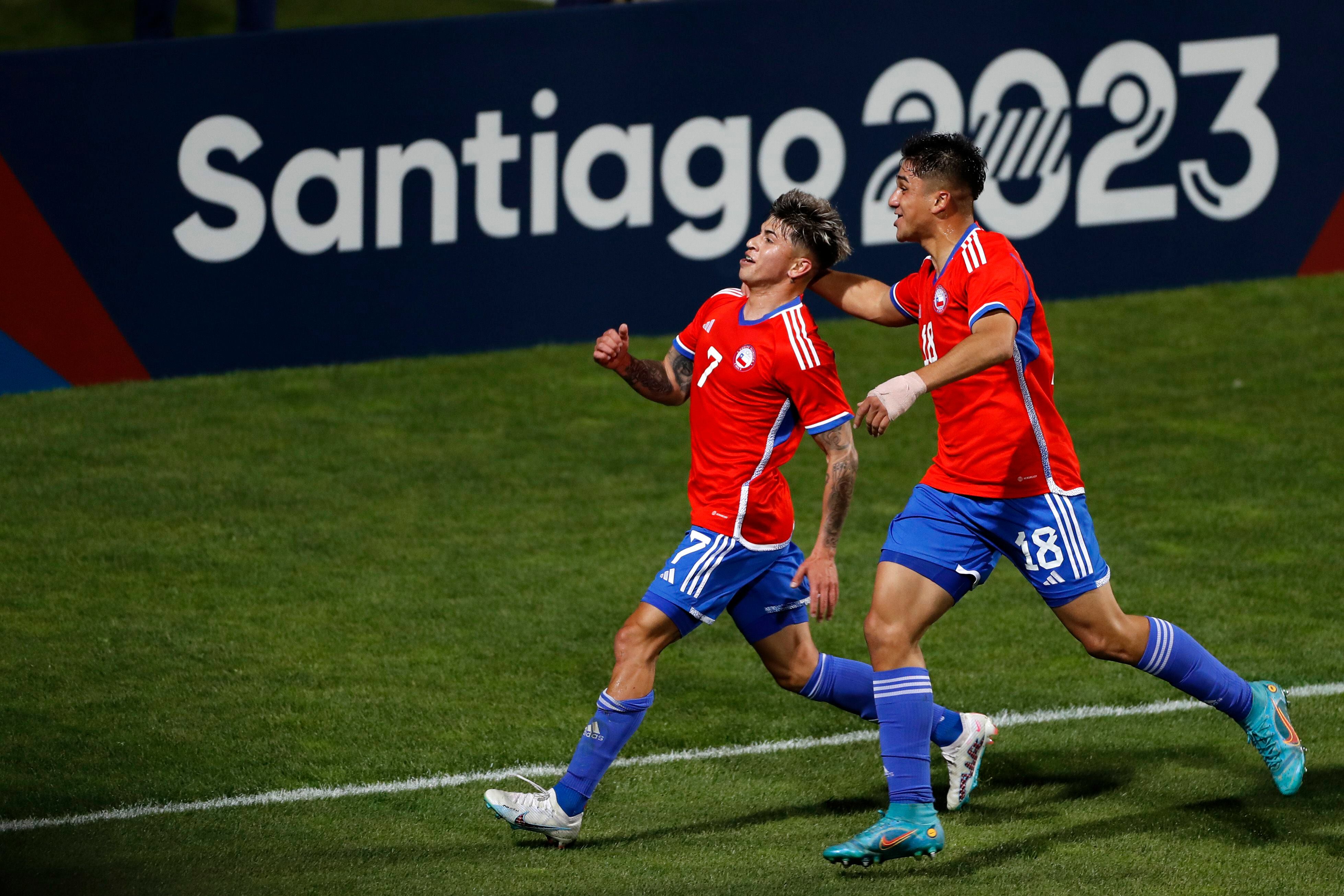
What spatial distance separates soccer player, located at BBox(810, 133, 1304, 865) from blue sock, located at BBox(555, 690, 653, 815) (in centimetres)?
84

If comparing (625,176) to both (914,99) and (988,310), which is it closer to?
(914,99)

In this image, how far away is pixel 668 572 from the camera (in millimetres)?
6051

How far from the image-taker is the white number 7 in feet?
20.4

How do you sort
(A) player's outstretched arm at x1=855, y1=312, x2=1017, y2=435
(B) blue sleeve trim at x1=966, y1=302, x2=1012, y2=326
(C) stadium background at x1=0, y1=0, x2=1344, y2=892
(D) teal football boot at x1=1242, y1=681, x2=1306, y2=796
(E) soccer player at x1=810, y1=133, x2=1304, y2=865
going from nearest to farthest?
(A) player's outstretched arm at x1=855, y1=312, x2=1017, y2=435 → (B) blue sleeve trim at x1=966, y1=302, x2=1012, y2=326 → (E) soccer player at x1=810, y1=133, x2=1304, y2=865 → (D) teal football boot at x1=1242, y1=681, x2=1306, y2=796 → (C) stadium background at x1=0, y1=0, x2=1344, y2=892

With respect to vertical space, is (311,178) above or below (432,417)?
above

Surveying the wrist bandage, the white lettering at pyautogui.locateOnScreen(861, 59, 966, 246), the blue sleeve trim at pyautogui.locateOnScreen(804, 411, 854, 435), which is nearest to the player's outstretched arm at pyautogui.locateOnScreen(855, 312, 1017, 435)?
the wrist bandage

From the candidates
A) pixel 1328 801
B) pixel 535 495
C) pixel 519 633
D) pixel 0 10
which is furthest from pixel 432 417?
pixel 0 10

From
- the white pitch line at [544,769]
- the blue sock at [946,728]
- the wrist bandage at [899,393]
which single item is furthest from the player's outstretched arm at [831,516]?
the white pitch line at [544,769]

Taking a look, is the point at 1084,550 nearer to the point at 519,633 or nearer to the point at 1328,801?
the point at 1328,801

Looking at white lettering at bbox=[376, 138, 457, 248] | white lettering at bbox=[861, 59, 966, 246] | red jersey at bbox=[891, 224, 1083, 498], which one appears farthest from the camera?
white lettering at bbox=[861, 59, 966, 246]

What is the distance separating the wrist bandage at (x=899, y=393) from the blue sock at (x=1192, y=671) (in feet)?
4.83

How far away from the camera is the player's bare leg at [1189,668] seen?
19.9 feet

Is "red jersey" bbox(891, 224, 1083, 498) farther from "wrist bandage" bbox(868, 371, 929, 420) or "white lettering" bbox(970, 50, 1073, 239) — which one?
"white lettering" bbox(970, 50, 1073, 239)

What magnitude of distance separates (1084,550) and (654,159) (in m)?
8.24
